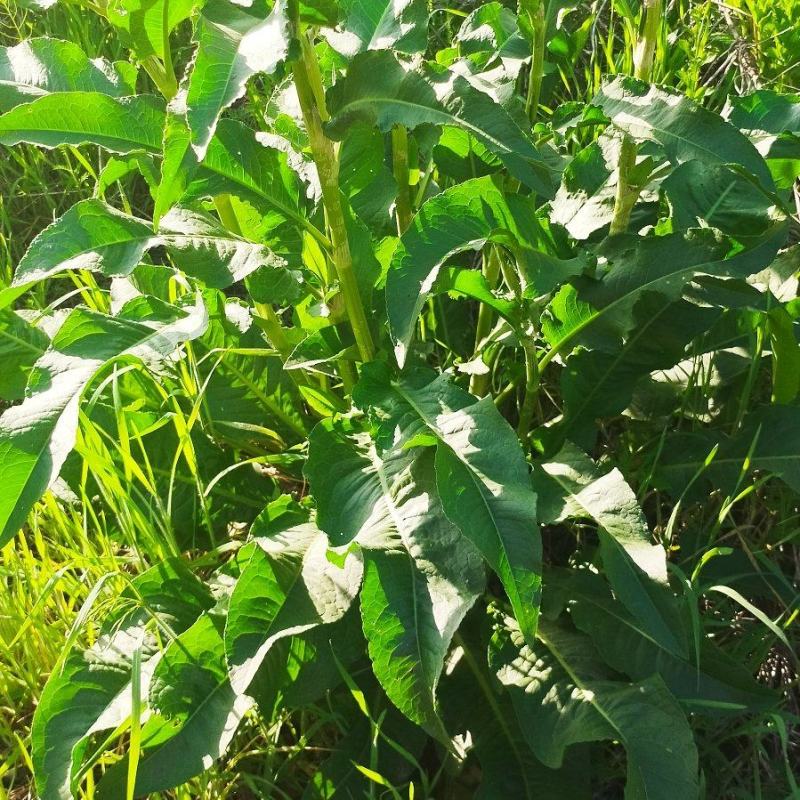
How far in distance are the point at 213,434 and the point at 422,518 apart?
25.1 inches

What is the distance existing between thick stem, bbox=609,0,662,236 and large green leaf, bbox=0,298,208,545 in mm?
677

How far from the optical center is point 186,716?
130 centimetres

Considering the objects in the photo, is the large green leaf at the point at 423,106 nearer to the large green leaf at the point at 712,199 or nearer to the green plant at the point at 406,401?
the green plant at the point at 406,401

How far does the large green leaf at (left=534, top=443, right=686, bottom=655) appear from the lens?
1218mm

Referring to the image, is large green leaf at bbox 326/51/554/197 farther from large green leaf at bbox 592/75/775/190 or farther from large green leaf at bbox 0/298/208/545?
large green leaf at bbox 0/298/208/545

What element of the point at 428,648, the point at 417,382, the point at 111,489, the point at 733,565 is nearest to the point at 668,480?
the point at 733,565

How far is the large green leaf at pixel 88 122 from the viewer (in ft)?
4.08

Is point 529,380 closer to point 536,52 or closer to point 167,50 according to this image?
point 536,52

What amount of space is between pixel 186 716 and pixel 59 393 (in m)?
0.49

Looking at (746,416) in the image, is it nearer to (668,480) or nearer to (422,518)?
(668,480)

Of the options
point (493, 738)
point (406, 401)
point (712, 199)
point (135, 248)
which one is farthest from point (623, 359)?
point (135, 248)

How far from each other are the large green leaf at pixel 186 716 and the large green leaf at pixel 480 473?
40cm

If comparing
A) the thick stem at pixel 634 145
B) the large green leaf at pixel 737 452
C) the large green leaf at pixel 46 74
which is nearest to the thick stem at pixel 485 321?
the thick stem at pixel 634 145

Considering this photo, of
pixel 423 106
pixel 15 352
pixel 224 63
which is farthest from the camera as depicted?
pixel 15 352
